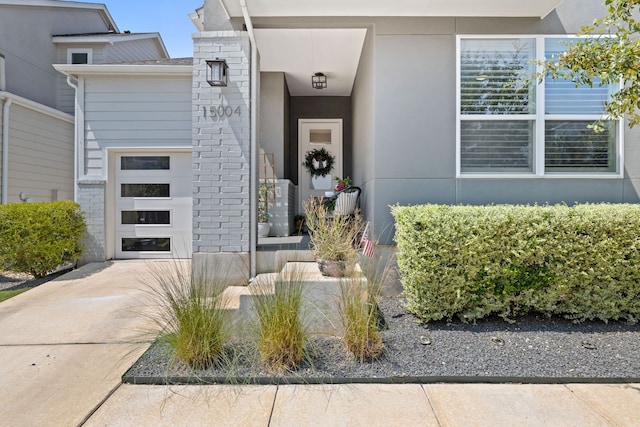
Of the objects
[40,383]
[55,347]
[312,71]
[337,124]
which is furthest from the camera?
[337,124]

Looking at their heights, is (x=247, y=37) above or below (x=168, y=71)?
below

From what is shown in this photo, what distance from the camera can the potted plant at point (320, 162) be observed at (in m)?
7.92

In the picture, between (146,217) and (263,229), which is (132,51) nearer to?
(146,217)

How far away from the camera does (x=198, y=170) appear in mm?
4422

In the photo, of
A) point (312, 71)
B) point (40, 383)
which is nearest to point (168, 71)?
point (312, 71)

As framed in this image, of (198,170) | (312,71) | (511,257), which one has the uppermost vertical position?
(312,71)

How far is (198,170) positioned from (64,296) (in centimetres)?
265

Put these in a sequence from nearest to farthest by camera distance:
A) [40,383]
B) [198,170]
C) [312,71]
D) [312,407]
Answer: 1. [312,407]
2. [40,383]
3. [198,170]
4. [312,71]

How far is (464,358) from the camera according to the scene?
300cm

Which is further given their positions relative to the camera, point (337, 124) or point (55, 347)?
point (337, 124)

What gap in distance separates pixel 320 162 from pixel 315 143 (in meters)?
0.52

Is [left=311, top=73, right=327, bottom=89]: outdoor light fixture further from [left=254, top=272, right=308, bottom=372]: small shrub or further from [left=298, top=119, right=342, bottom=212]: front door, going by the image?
[left=254, top=272, right=308, bottom=372]: small shrub

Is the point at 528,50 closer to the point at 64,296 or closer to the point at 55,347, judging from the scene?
the point at 55,347

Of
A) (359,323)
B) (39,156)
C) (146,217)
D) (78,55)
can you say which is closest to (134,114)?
(146,217)
